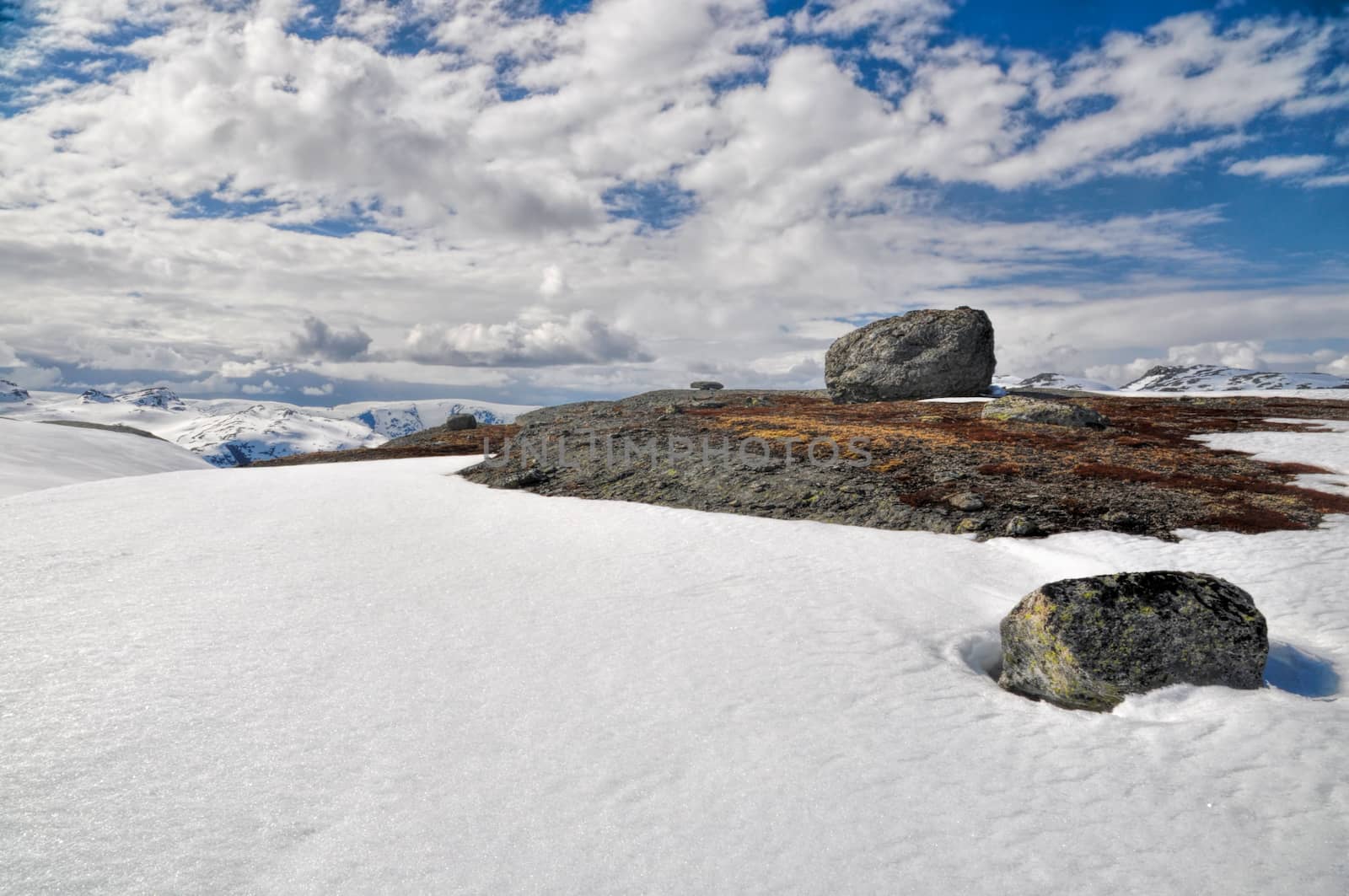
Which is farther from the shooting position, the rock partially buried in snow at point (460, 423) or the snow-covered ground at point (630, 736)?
the rock partially buried in snow at point (460, 423)

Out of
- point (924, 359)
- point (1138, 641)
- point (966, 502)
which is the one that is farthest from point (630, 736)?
point (924, 359)

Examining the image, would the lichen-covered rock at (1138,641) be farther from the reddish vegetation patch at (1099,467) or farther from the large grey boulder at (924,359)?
the large grey boulder at (924,359)

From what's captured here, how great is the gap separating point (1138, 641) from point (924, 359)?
3711cm

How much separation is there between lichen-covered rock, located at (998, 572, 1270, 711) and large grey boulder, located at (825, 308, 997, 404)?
3579cm

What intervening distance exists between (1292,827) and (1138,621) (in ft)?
8.96

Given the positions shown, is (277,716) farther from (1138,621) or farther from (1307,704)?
(1307,704)

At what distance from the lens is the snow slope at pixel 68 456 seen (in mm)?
21781

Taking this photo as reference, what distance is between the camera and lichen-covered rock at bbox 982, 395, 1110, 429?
2528 centimetres

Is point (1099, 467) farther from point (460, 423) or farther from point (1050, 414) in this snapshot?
point (460, 423)

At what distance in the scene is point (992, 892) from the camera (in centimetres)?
461

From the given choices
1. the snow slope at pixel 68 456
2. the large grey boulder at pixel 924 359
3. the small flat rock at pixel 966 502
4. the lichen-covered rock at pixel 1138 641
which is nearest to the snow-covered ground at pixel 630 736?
the lichen-covered rock at pixel 1138 641

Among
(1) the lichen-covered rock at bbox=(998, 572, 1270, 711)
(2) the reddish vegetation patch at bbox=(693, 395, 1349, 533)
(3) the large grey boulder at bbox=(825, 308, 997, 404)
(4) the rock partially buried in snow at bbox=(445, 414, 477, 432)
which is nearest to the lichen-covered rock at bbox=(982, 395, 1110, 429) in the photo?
(2) the reddish vegetation patch at bbox=(693, 395, 1349, 533)

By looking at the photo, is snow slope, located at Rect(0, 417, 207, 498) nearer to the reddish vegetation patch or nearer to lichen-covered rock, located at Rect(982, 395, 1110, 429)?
the reddish vegetation patch

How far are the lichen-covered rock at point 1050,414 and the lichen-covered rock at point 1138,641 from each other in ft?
64.7
